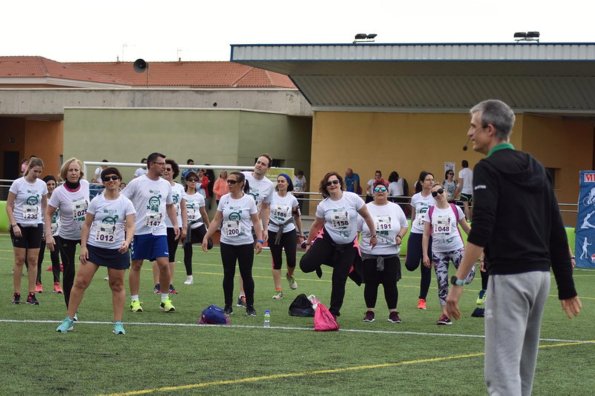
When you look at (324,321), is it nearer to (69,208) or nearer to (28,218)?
(69,208)

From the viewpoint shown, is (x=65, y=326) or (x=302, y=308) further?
(x=302, y=308)

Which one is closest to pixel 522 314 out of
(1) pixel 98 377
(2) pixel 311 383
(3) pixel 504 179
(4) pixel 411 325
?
(3) pixel 504 179

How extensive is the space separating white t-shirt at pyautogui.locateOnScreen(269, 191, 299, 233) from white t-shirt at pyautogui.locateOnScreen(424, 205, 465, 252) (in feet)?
11.0

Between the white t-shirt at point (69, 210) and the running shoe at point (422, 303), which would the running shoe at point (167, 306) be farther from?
the running shoe at point (422, 303)

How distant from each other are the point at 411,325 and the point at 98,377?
5706 mm

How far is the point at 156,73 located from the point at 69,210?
68.5 meters

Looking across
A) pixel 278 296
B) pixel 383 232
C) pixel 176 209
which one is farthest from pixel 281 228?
pixel 383 232

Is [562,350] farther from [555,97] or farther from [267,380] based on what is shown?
[555,97]

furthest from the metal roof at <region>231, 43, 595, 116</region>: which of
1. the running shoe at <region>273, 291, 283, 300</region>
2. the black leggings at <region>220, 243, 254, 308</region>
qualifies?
the black leggings at <region>220, 243, 254, 308</region>

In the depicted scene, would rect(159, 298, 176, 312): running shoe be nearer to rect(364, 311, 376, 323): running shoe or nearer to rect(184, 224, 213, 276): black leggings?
rect(364, 311, 376, 323): running shoe

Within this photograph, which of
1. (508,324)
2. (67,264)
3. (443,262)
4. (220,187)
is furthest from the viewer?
(220,187)

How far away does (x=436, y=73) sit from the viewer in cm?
3762

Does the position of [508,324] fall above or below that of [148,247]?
above

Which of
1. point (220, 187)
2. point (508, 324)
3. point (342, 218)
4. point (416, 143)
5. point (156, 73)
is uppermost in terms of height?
point (156, 73)
